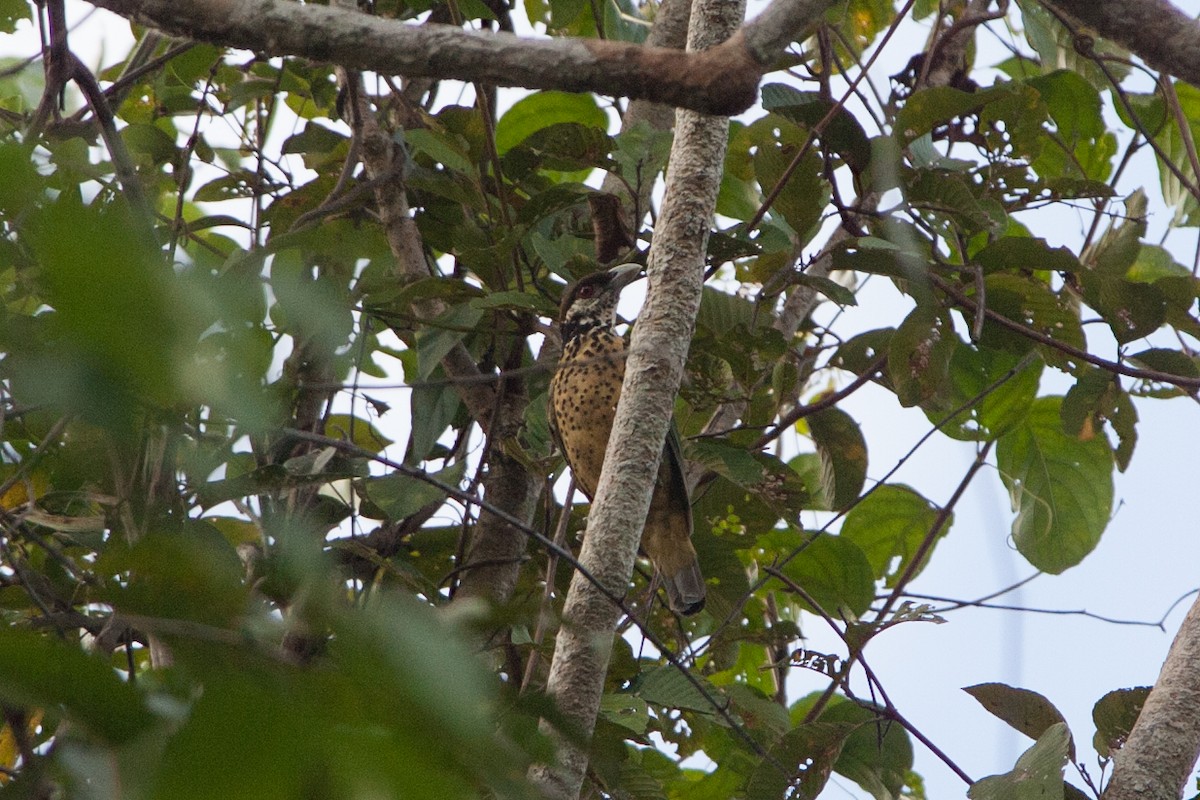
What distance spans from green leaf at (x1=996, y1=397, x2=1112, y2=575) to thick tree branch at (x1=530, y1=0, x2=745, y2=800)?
165 cm

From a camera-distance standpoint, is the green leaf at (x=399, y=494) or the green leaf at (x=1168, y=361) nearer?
the green leaf at (x=399, y=494)

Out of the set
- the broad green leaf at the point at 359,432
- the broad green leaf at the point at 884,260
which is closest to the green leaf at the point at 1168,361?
the broad green leaf at the point at 884,260

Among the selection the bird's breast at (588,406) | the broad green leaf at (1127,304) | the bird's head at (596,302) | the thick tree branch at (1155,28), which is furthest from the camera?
the bird's breast at (588,406)

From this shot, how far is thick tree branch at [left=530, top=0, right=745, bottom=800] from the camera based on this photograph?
158 centimetres

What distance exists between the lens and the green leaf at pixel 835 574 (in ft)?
9.89

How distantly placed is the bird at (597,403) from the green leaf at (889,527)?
517 millimetres

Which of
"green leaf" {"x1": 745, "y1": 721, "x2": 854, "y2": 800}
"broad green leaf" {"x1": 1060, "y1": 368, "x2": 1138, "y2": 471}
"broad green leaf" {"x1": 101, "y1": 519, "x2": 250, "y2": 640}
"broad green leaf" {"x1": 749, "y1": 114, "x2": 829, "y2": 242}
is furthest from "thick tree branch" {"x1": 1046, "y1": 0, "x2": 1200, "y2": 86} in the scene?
"broad green leaf" {"x1": 1060, "y1": 368, "x2": 1138, "y2": 471}

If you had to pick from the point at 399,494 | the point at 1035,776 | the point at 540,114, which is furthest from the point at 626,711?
the point at 540,114

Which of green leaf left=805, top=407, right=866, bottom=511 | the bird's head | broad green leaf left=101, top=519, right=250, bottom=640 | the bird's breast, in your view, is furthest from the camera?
the bird's breast

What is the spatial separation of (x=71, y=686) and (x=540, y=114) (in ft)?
9.72

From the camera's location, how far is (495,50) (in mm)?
1079

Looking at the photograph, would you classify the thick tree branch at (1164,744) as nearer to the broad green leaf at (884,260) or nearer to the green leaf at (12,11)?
the broad green leaf at (884,260)

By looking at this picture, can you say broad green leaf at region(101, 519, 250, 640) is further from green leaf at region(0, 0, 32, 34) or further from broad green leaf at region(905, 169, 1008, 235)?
green leaf at region(0, 0, 32, 34)

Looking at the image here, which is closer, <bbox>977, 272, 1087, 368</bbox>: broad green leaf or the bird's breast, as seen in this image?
<bbox>977, 272, 1087, 368</bbox>: broad green leaf
